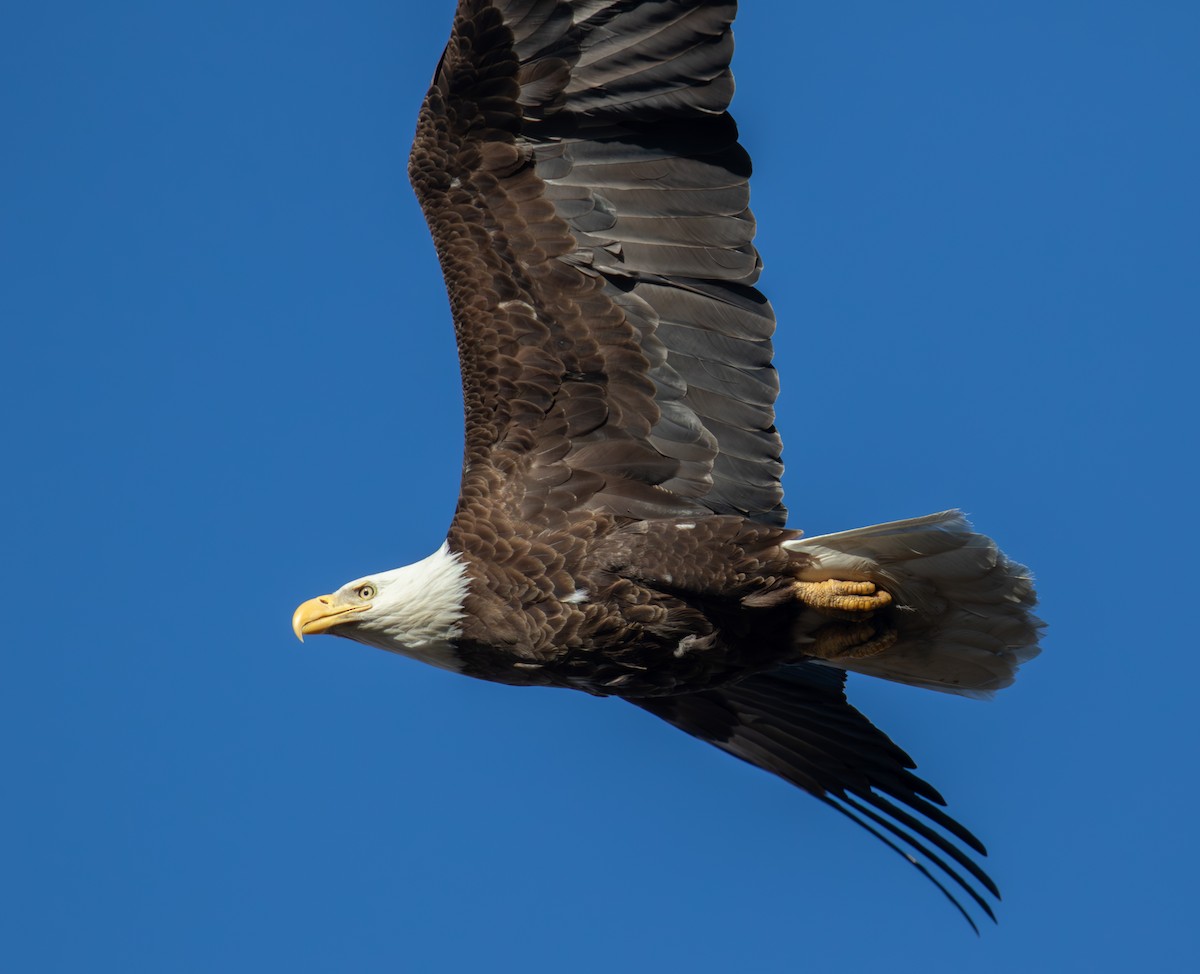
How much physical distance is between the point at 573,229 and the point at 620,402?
2.53 feet

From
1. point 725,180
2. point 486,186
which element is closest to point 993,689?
point 725,180

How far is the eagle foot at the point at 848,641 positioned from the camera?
27.7 ft

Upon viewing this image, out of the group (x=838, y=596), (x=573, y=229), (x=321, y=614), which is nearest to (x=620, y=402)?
(x=573, y=229)

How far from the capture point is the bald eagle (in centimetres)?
823

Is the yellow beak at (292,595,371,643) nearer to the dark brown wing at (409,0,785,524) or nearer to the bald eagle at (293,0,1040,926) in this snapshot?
the bald eagle at (293,0,1040,926)

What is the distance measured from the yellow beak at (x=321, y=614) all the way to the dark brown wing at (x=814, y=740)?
1582 millimetres

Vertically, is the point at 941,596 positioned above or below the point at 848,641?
above

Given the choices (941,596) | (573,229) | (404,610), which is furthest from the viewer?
(941,596)

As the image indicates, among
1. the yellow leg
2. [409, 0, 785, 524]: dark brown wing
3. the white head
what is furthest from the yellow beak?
the yellow leg

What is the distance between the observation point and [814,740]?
9617mm

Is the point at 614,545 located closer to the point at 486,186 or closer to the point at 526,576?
the point at 526,576

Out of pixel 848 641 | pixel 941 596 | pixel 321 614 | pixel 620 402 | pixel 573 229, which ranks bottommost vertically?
pixel 321 614

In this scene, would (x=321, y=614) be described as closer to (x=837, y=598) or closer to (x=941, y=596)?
(x=837, y=598)

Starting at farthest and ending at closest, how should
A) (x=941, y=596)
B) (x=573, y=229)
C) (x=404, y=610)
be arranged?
(x=941, y=596)
(x=573, y=229)
(x=404, y=610)
